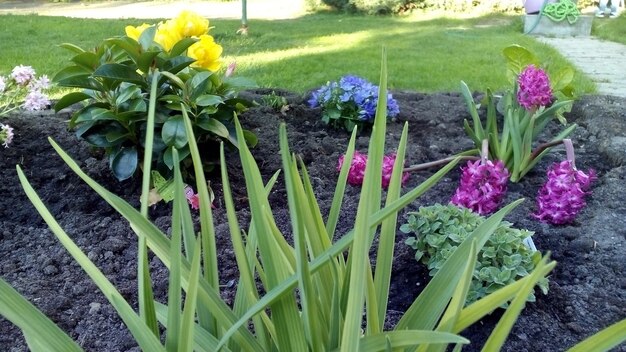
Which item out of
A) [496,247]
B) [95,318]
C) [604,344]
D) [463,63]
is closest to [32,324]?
[604,344]

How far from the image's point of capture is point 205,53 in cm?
252

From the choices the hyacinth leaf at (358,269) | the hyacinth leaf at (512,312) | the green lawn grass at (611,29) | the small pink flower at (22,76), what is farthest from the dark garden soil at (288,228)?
the green lawn grass at (611,29)

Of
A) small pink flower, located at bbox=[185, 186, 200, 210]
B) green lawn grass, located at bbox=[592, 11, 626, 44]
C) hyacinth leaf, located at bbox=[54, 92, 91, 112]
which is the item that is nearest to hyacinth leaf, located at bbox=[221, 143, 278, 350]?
small pink flower, located at bbox=[185, 186, 200, 210]

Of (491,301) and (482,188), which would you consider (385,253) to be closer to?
(491,301)

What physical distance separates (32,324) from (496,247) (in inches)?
52.2

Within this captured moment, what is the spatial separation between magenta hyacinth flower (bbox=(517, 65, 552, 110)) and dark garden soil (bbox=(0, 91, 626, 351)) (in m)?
0.34

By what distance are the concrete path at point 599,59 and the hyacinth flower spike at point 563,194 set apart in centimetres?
240

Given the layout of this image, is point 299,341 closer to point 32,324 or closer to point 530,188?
point 32,324

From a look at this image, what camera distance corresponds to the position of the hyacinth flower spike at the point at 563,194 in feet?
6.82

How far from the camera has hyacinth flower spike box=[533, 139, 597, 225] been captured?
208 cm

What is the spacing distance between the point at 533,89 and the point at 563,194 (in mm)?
502

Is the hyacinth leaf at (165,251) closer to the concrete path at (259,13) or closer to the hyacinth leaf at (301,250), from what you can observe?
the hyacinth leaf at (301,250)

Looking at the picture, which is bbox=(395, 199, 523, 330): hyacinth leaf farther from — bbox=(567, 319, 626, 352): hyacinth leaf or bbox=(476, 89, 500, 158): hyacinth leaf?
bbox=(476, 89, 500, 158): hyacinth leaf

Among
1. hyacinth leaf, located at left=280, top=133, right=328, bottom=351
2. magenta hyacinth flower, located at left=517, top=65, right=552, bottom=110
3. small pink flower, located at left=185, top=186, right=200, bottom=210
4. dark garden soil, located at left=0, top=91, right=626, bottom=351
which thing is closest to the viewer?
hyacinth leaf, located at left=280, top=133, right=328, bottom=351
